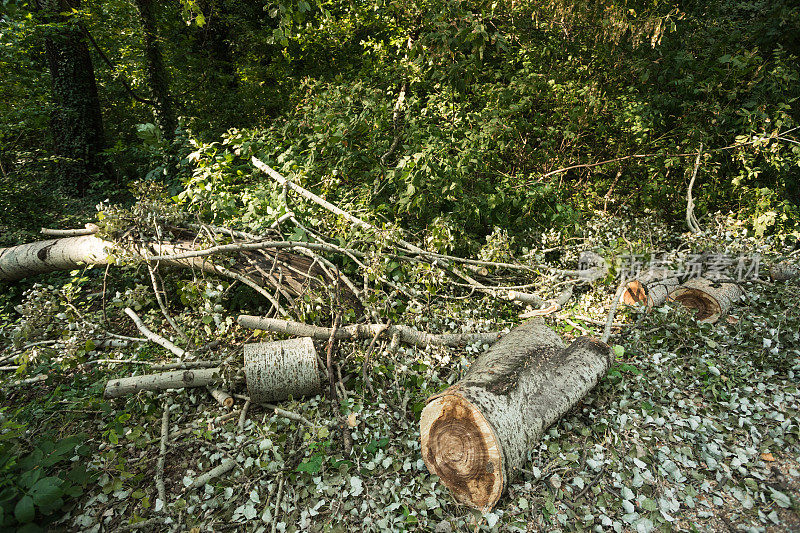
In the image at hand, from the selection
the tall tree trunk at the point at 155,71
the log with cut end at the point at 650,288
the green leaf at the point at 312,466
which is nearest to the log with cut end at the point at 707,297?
the log with cut end at the point at 650,288

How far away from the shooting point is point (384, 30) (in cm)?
905

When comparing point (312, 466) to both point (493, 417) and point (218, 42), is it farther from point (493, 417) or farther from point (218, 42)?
point (218, 42)

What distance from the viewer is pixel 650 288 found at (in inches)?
194

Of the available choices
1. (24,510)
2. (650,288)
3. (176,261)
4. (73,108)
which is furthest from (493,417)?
(73,108)

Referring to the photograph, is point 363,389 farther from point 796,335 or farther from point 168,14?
point 168,14

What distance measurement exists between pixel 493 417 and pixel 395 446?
0.90 metres

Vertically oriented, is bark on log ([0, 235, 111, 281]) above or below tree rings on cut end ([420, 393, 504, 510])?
above

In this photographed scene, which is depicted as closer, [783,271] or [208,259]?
[208,259]

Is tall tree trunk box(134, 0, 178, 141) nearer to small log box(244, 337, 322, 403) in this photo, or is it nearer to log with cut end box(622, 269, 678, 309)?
small log box(244, 337, 322, 403)

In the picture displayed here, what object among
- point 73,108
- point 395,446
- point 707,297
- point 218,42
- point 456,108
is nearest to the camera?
point 395,446

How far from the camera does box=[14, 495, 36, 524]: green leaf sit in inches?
82.8

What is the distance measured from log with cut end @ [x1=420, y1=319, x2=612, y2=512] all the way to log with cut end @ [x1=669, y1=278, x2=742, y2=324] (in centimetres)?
262

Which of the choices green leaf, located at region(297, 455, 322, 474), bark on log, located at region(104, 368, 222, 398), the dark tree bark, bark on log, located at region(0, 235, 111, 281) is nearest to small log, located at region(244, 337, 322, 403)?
bark on log, located at region(104, 368, 222, 398)

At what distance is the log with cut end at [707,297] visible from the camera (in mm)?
4758
